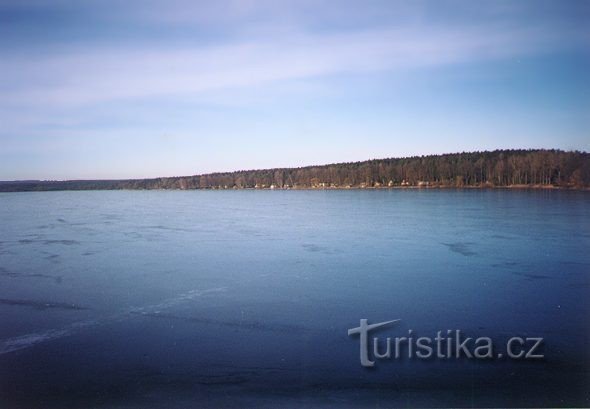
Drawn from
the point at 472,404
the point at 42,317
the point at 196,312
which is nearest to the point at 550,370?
the point at 472,404

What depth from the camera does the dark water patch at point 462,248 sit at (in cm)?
1209

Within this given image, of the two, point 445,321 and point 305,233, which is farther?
point 305,233

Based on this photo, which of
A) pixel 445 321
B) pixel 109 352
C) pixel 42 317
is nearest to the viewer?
pixel 109 352

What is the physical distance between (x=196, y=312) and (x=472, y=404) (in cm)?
417

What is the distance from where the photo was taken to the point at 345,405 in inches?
177

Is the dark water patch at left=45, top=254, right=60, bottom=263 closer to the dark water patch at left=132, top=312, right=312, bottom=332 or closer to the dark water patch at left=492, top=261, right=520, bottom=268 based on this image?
the dark water patch at left=132, top=312, right=312, bottom=332

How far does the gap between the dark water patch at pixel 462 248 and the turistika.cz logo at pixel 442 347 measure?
6035 millimetres

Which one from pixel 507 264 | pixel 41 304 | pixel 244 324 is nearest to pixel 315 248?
pixel 507 264

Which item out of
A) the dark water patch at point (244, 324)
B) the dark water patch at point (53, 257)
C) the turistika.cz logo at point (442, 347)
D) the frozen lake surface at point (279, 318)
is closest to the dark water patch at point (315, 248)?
the frozen lake surface at point (279, 318)

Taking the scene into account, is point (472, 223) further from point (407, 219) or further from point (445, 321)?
point (445, 321)

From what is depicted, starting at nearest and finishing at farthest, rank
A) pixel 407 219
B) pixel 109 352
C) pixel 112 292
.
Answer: pixel 109 352 → pixel 112 292 → pixel 407 219

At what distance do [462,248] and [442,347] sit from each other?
7.26 m

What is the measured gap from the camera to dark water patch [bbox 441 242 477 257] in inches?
476

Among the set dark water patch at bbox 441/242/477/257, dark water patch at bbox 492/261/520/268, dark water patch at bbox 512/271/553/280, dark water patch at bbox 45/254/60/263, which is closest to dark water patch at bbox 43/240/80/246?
dark water patch at bbox 45/254/60/263
